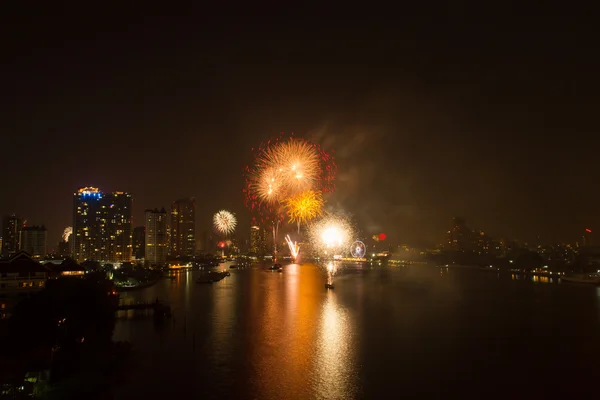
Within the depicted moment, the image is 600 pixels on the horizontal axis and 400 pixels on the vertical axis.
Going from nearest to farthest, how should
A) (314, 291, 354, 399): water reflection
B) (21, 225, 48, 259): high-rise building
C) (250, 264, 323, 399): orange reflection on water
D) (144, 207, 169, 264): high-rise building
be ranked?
(314, 291, 354, 399): water reflection → (250, 264, 323, 399): orange reflection on water → (21, 225, 48, 259): high-rise building → (144, 207, 169, 264): high-rise building

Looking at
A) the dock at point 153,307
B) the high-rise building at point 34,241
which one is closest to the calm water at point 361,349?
Answer: the dock at point 153,307

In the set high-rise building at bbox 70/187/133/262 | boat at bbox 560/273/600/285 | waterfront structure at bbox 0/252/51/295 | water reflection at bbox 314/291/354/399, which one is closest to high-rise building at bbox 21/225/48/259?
high-rise building at bbox 70/187/133/262

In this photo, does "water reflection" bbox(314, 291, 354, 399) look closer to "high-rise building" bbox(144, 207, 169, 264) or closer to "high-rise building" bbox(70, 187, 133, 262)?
"high-rise building" bbox(70, 187, 133, 262)

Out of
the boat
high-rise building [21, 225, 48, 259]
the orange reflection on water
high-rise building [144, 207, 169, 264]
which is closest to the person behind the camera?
the orange reflection on water

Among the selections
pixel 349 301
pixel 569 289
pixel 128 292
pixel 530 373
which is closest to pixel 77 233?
pixel 128 292

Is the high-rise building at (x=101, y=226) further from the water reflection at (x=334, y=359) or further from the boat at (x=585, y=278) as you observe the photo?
the boat at (x=585, y=278)
